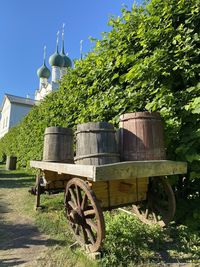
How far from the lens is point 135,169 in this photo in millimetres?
2137

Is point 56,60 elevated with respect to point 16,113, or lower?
elevated

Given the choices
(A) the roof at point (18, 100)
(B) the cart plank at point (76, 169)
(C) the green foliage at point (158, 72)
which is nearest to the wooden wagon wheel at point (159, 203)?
(C) the green foliage at point (158, 72)

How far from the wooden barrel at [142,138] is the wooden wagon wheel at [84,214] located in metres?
0.55

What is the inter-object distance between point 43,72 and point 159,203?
1756 inches

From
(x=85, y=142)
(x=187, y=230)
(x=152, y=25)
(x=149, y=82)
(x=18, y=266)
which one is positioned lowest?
(x=18, y=266)

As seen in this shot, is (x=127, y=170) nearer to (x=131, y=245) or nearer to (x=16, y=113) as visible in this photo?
(x=131, y=245)

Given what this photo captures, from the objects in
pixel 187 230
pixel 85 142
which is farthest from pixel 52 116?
pixel 187 230

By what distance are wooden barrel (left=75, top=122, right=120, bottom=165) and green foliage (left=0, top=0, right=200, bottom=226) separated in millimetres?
778

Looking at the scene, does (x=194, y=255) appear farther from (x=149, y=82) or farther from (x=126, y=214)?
(x=149, y=82)

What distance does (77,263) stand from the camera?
7.78 ft

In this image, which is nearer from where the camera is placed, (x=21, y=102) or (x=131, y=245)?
(x=131, y=245)

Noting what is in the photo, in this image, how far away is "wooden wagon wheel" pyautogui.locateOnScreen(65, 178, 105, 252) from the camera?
219 cm

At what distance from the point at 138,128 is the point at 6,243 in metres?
2.35

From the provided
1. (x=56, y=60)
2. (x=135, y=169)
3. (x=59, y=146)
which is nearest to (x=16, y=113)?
(x=56, y=60)
